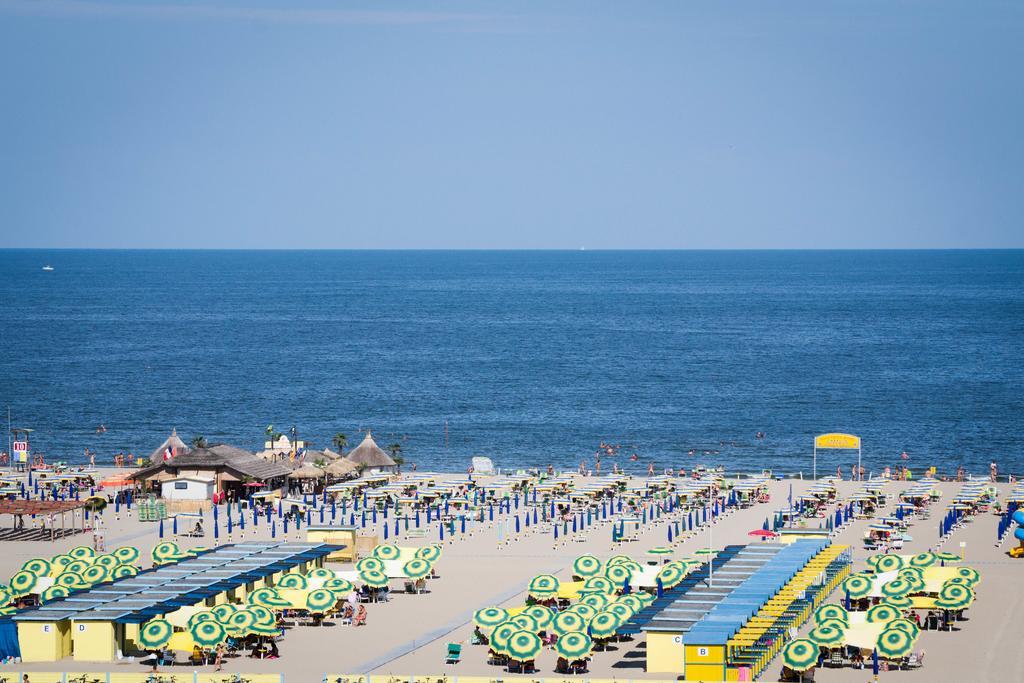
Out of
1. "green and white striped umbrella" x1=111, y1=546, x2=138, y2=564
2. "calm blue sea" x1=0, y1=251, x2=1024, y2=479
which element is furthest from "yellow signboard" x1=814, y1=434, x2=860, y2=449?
"green and white striped umbrella" x1=111, y1=546, x2=138, y2=564

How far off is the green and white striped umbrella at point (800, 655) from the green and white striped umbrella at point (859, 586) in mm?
8007

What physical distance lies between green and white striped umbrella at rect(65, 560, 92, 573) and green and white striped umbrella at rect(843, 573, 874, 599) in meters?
21.3

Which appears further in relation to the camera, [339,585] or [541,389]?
[541,389]

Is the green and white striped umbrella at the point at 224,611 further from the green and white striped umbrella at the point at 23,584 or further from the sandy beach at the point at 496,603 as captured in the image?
the green and white striped umbrella at the point at 23,584

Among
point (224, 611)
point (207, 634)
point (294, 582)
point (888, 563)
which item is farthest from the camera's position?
point (888, 563)

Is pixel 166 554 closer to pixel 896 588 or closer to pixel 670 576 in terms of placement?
pixel 670 576

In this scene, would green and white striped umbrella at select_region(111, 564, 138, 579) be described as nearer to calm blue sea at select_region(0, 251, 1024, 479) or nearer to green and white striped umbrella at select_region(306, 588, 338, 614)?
green and white striped umbrella at select_region(306, 588, 338, 614)

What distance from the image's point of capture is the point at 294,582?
150 feet

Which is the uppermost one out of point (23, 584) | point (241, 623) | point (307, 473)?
point (241, 623)

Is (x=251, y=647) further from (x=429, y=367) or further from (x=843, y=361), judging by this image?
(x=843, y=361)

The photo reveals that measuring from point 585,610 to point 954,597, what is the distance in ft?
32.5

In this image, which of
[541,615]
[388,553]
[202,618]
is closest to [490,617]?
[541,615]

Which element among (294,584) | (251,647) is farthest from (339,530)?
(251,647)

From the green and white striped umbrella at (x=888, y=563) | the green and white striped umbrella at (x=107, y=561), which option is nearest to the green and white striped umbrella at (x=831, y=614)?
the green and white striped umbrella at (x=888, y=563)
